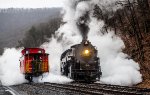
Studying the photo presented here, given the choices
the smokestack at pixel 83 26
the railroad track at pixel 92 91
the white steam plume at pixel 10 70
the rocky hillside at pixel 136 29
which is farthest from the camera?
the white steam plume at pixel 10 70

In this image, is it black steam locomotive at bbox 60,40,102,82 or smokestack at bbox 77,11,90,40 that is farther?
smokestack at bbox 77,11,90,40

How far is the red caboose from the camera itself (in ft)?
101

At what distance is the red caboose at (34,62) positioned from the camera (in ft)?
101

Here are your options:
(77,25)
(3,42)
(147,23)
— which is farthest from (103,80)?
(3,42)

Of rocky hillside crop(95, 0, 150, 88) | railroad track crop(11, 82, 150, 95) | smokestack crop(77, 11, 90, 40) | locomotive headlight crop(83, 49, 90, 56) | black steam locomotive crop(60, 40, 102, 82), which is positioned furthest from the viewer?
rocky hillside crop(95, 0, 150, 88)

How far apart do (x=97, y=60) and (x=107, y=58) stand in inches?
324

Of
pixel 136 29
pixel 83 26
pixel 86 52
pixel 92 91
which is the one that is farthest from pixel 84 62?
pixel 136 29

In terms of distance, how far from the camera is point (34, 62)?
31.1 metres

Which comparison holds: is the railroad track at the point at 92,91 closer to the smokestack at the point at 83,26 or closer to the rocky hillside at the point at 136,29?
the rocky hillside at the point at 136,29

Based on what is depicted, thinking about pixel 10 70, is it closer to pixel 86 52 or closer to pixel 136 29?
pixel 86 52

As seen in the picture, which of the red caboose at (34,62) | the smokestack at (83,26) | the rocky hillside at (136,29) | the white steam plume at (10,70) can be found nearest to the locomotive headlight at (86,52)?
the smokestack at (83,26)

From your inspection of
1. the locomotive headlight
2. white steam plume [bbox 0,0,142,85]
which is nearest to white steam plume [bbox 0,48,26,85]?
white steam plume [bbox 0,0,142,85]

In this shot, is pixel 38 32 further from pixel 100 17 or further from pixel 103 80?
pixel 103 80

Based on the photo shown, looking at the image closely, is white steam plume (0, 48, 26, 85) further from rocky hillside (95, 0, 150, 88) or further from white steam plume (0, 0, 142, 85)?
rocky hillside (95, 0, 150, 88)
